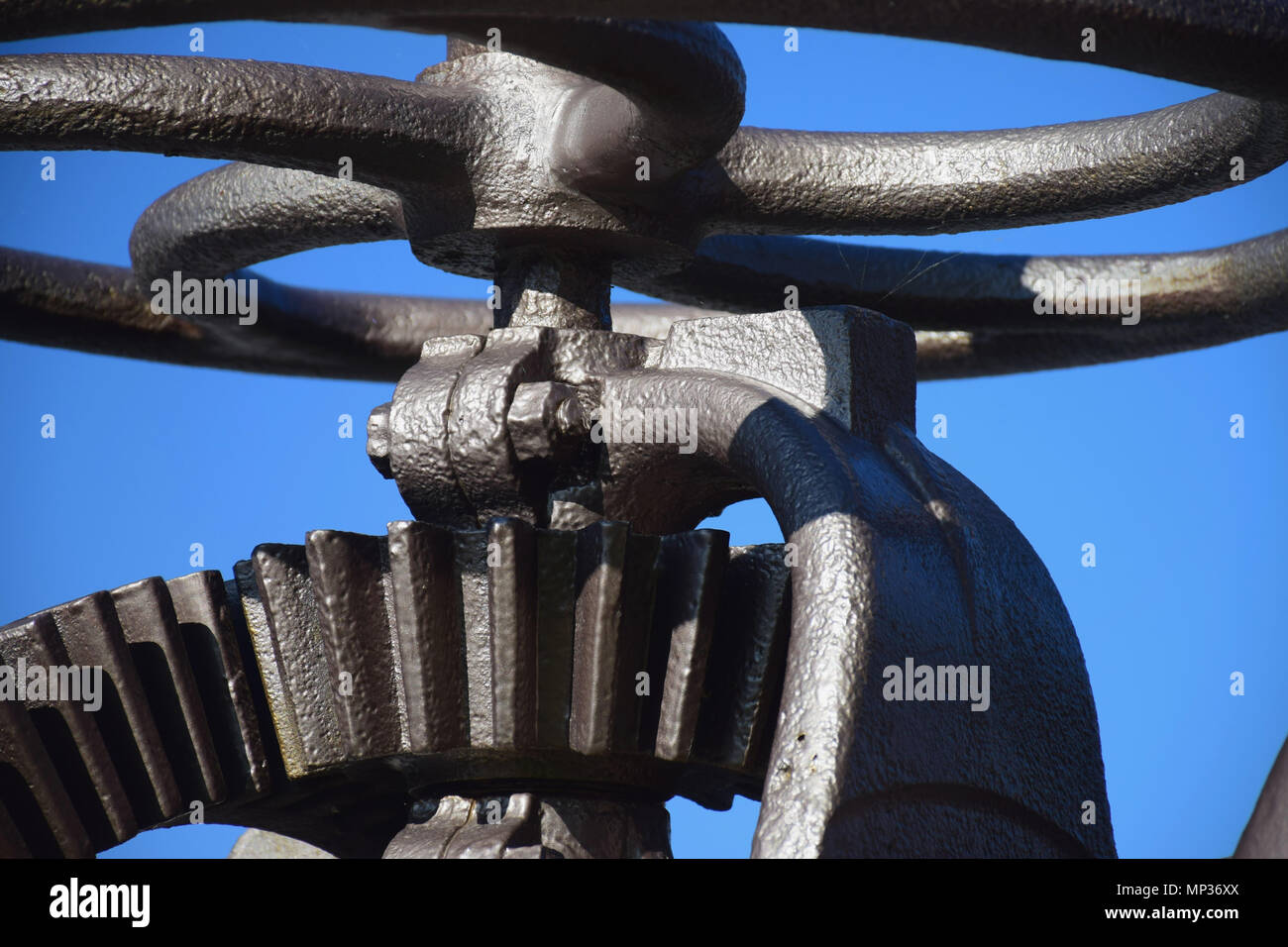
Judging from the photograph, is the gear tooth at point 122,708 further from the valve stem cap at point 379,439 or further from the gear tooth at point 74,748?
the valve stem cap at point 379,439

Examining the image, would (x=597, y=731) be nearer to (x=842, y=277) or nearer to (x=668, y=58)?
(x=668, y=58)

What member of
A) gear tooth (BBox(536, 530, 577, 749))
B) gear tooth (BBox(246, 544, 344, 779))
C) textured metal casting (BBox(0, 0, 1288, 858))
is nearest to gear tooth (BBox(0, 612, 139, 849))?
textured metal casting (BBox(0, 0, 1288, 858))

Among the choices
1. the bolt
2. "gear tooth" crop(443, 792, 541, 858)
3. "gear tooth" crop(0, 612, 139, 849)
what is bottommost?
"gear tooth" crop(443, 792, 541, 858)

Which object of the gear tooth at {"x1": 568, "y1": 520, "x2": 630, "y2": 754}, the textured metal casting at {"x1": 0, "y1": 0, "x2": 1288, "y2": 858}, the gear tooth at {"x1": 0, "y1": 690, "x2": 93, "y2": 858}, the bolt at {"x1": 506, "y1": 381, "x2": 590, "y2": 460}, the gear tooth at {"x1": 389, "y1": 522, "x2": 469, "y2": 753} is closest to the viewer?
the textured metal casting at {"x1": 0, "y1": 0, "x2": 1288, "y2": 858}

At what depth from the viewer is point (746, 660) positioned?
10.2ft

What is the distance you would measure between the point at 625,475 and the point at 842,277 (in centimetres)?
134

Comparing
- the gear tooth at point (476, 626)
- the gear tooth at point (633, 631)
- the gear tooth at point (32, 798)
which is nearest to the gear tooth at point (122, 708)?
the gear tooth at point (32, 798)

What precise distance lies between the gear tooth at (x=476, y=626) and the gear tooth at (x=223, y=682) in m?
0.48

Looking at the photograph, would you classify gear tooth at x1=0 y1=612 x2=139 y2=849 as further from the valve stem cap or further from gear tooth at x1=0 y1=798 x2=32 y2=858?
the valve stem cap

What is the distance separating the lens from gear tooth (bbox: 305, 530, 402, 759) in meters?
3.17

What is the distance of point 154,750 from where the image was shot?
3326 millimetres

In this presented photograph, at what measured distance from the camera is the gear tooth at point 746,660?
10.1 feet

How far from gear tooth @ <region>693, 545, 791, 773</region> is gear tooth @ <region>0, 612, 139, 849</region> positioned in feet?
3.66
